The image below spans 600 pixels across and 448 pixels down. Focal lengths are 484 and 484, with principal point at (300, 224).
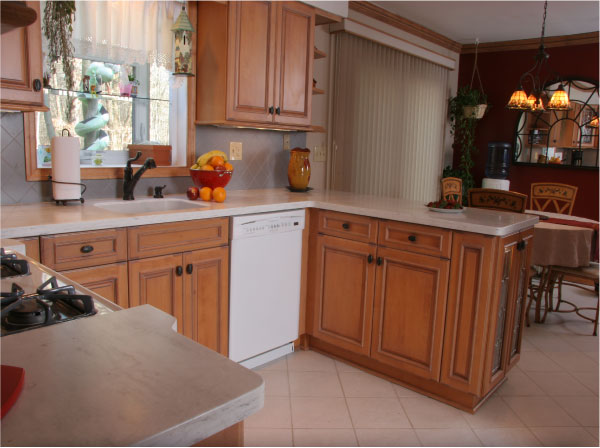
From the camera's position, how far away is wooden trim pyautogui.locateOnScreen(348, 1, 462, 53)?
14.3ft

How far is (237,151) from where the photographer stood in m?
3.36

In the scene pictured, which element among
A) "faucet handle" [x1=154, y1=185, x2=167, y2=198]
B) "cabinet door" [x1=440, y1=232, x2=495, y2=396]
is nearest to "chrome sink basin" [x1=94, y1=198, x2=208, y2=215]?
"faucet handle" [x1=154, y1=185, x2=167, y2=198]

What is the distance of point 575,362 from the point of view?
10.4ft

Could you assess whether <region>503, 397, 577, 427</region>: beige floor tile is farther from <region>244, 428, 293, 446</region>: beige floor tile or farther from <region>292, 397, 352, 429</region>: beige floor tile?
<region>244, 428, 293, 446</region>: beige floor tile

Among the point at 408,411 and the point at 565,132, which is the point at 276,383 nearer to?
the point at 408,411

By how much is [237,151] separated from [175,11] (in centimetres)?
95

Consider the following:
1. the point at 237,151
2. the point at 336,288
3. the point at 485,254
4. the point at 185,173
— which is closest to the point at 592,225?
the point at 485,254

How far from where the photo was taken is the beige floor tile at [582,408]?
2.46m

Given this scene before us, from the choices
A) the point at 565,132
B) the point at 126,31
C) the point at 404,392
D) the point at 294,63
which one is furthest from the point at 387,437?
the point at 565,132

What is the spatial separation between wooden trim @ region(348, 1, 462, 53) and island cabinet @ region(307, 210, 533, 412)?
2405mm

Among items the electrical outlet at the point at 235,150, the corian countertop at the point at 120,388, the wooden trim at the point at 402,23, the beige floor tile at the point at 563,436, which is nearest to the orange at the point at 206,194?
the electrical outlet at the point at 235,150

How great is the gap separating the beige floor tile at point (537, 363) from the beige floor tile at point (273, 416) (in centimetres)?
157

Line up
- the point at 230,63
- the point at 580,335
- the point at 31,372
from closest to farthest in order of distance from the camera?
the point at 31,372
the point at 230,63
the point at 580,335

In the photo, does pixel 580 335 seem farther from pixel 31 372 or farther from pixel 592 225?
pixel 31 372
